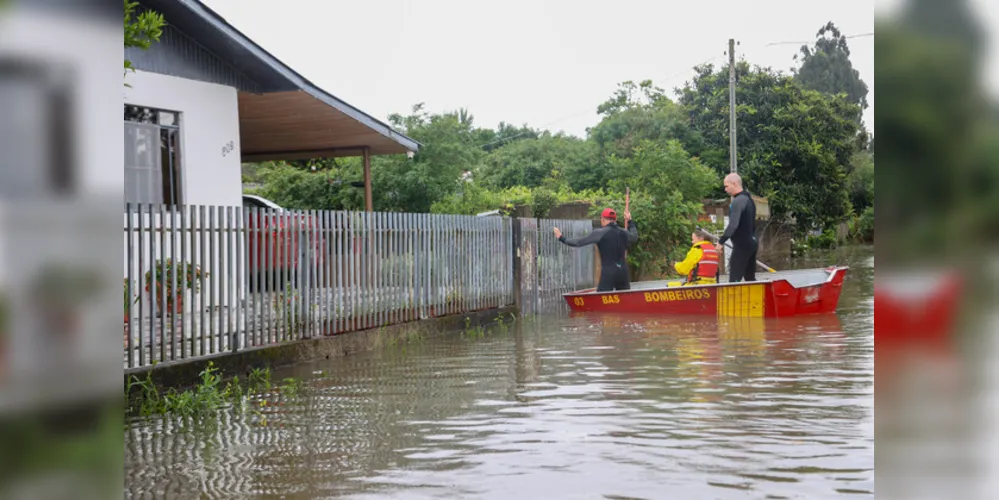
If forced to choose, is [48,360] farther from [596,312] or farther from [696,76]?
[696,76]

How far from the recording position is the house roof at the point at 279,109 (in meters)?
12.9

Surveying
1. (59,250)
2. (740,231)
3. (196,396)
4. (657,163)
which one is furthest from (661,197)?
(59,250)

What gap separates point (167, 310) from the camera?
8.53 m

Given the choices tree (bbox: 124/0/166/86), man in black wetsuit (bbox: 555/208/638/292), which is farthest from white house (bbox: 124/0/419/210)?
tree (bbox: 124/0/166/86)

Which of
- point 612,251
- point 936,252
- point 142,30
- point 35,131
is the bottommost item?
point 612,251

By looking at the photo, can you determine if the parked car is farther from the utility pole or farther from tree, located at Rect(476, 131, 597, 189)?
tree, located at Rect(476, 131, 597, 189)

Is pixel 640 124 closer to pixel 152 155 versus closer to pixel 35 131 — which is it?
pixel 152 155

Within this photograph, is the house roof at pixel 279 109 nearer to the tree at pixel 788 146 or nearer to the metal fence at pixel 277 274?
the metal fence at pixel 277 274

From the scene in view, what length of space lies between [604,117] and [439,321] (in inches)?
1614

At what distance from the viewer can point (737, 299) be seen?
47.0 feet

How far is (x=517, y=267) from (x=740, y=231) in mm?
4042

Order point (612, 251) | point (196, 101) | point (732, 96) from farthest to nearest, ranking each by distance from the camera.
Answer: point (732, 96)
point (612, 251)
point (196, 101)

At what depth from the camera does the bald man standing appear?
13922 millimetres

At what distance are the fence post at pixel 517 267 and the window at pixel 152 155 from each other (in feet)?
18.9
